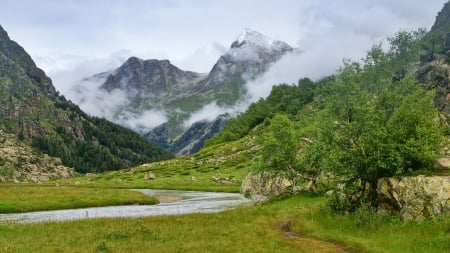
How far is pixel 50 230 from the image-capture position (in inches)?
1597

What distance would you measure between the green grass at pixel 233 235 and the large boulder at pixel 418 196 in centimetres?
141

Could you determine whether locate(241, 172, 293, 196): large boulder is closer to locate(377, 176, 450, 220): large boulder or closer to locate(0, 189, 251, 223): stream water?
locate(0, 189, 251, 223): stream water

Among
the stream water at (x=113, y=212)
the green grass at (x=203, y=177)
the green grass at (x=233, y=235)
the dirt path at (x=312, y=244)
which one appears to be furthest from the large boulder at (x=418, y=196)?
the green grass at (x=203, y=177)

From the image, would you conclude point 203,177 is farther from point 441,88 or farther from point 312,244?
point 312,244

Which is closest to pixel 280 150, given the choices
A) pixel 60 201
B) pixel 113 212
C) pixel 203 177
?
pixel 113 212

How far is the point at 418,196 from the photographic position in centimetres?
3469

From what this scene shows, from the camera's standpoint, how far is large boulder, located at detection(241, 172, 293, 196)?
248ft

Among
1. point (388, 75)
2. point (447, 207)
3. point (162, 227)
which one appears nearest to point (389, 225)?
point (447, 207)

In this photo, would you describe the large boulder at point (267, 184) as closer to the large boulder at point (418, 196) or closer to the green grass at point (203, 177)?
the green grass at point (203, 177)

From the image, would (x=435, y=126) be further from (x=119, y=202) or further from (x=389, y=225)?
(x=119, y=202)

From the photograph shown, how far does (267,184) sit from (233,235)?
55.0 meters

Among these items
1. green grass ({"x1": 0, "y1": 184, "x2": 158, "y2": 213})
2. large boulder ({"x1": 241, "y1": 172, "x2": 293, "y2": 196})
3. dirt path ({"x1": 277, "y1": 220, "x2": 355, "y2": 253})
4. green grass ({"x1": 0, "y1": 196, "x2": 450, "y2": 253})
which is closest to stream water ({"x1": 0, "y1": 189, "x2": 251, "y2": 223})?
green grass ({"x1": 0, "y1": 184, "x2": 158, "y2": 213})

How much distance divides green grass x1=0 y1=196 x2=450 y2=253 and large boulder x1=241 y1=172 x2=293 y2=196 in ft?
94.0

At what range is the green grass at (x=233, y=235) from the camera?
1164 inches
